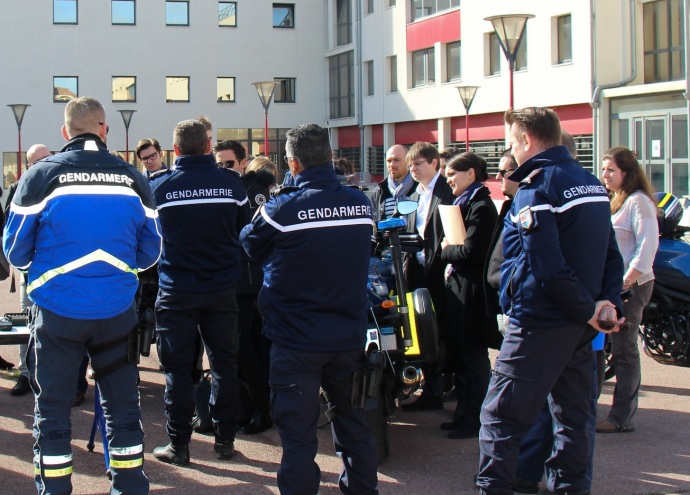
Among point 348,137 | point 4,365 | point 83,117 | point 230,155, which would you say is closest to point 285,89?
point 348,137

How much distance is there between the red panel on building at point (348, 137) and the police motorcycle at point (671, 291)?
35879 mm

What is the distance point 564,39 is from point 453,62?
272 inches

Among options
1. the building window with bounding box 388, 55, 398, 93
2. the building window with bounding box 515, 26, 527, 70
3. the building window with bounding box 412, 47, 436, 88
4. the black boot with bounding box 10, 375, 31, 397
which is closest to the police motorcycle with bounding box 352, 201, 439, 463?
the black boot with bounding box 10, 375, 31, 397

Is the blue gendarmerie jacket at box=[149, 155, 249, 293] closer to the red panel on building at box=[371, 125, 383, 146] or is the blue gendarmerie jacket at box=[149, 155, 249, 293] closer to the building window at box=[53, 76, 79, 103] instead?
the red panel on building at box=[371, 125, 383, 146]

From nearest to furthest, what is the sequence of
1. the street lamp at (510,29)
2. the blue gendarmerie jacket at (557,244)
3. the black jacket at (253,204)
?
the blue gendarmerie jacket at (557,244) < the black jacket at (253,204) < the street lamp at (510,29)

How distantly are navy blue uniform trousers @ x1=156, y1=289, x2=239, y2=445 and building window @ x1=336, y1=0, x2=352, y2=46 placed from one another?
4004 centimetres

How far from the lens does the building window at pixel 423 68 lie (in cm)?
3791

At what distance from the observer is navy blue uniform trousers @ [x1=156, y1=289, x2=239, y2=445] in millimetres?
5633

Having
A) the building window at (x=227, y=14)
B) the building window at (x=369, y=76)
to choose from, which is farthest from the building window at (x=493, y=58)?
the building window at (x=227, y=14)

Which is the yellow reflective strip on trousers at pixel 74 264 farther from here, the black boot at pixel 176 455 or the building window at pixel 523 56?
the building window at pixel 523 56

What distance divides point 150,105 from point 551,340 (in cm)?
4276

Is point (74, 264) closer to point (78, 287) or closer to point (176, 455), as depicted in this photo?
point (78, 287)

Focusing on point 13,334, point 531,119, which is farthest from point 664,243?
point 13,334

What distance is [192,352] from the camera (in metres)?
5.72
